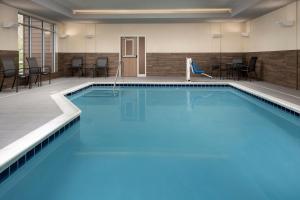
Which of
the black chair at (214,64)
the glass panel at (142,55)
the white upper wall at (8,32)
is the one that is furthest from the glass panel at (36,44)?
the black chair at (214,64)

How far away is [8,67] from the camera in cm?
898

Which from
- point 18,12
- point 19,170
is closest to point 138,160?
point 19,170

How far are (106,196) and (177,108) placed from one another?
15.5 feet

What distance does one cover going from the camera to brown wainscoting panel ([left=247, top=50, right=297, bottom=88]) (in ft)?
32.1

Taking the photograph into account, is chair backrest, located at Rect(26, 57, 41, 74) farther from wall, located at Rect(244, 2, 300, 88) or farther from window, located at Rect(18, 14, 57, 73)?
wall, located at Rect(244, 2, 300, 88)

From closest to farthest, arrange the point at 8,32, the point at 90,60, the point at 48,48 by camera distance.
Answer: the point at 8,32
the point at 48,48
the point at 90,60

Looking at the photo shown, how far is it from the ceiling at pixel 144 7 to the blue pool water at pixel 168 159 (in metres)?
4.24

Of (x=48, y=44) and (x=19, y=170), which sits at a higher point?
(x=48, y=44)

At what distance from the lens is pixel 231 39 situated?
14.7m

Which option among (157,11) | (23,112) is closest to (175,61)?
(157,11)

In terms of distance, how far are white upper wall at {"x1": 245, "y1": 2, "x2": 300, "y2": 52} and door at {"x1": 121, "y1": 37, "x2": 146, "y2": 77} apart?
395cm

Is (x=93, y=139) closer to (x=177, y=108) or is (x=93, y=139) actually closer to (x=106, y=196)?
(x=106, y=196)

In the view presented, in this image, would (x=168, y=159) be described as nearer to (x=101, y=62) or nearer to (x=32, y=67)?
(x=32, y=67)

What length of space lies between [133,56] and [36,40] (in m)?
4.08
